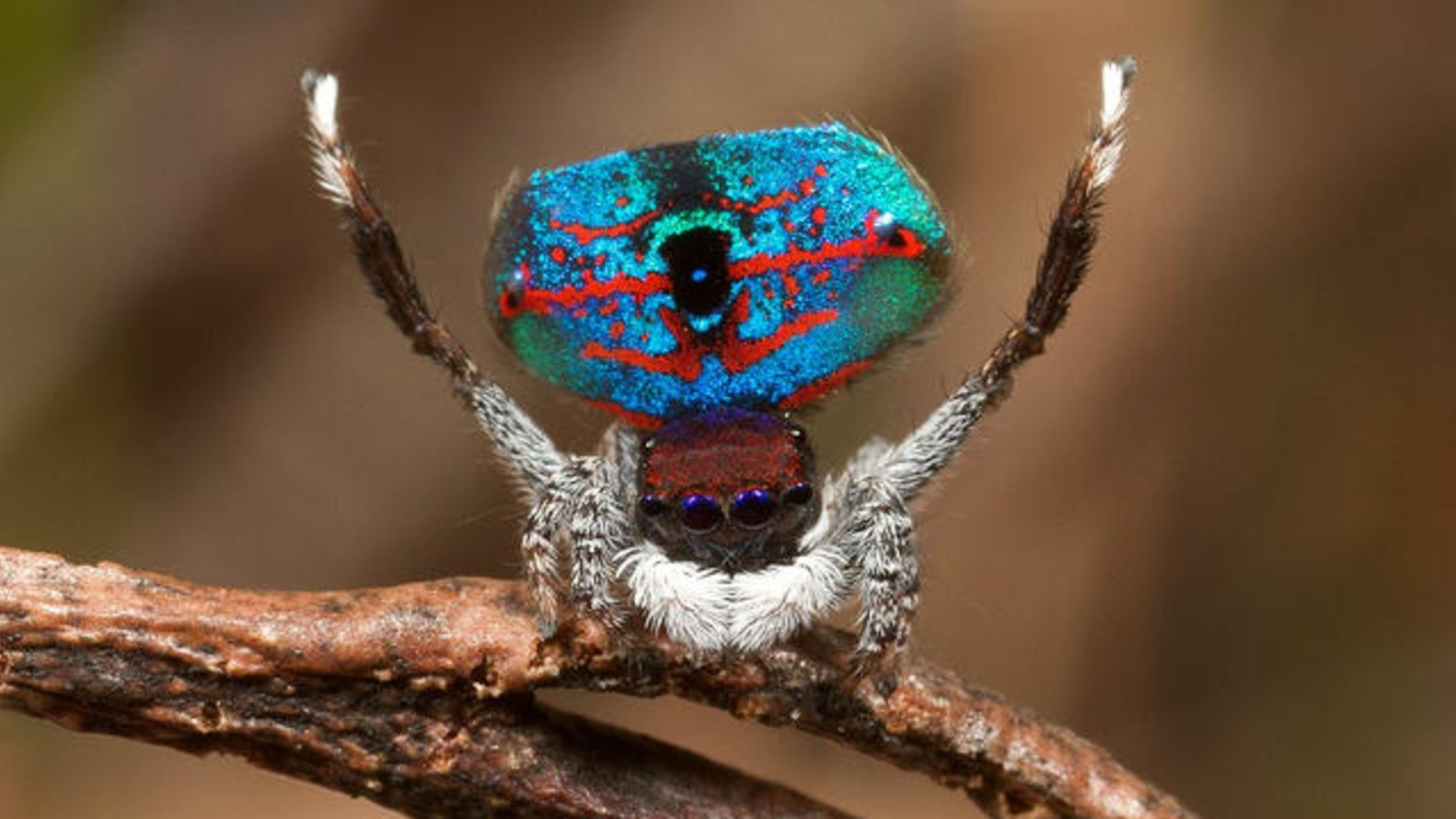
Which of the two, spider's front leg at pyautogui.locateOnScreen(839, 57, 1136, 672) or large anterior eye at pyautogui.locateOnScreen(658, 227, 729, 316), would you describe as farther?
large anterior eye at pyautogui.locateOnScreen(658, 227, 729, 316)

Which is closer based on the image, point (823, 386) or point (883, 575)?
point (883, 575)

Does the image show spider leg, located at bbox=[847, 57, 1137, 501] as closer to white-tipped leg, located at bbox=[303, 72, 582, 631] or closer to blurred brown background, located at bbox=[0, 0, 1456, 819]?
white-tipped leg, located at bbox=[303, 72, 582, 631]

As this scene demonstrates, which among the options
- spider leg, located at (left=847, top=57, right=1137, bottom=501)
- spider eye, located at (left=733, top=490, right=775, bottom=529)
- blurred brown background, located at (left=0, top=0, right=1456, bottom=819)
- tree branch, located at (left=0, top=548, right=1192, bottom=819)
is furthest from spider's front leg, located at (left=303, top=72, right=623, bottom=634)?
blurred brown background, located at (left=0, top=0, right=1456, bottom=819)

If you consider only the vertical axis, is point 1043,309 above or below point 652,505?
above

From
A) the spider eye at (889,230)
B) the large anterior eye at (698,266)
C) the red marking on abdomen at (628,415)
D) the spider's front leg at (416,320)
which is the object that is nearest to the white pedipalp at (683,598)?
the spider's front leg at (416,320)

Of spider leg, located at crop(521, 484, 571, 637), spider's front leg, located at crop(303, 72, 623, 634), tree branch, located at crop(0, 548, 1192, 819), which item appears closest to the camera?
tree branch, located at crop(0, 548, 1192, 819)

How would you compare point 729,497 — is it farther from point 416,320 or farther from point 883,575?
point 416,320

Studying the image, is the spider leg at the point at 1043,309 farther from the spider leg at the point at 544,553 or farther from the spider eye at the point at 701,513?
the spider leg at the point at 544,553

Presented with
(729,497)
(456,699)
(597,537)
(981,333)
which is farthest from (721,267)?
(981,333)
